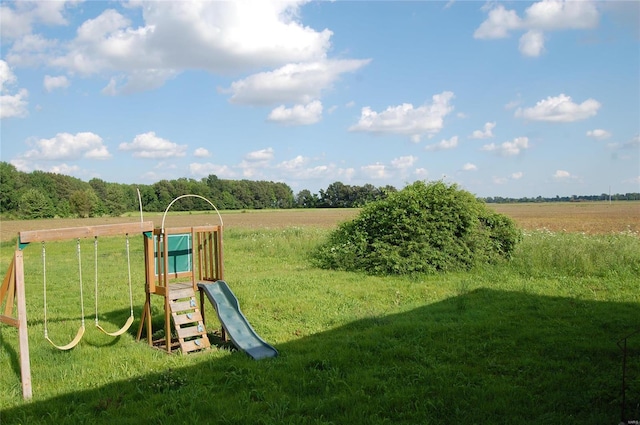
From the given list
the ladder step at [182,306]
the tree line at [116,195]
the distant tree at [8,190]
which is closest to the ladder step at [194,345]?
the ladder step at [182,306]

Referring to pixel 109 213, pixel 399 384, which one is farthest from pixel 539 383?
pixel 109 213

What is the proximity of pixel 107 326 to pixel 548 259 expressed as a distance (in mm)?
11050

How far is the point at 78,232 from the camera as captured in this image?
655 cm

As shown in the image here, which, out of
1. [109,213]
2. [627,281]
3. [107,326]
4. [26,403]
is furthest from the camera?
[109,213]

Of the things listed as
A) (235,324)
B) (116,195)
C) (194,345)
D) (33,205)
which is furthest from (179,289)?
(116,195)

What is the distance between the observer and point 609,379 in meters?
5.51

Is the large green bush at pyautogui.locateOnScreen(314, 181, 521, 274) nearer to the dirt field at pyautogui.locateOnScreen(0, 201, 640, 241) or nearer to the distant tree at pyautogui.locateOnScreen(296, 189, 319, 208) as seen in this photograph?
the dirt field at pyautogui.locateOnScreen(0, 201, 640, 241)

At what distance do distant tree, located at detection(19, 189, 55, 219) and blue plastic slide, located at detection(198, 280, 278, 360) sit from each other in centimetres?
7031

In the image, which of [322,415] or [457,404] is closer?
[322,415]

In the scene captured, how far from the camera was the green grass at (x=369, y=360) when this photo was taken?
16.1 feet

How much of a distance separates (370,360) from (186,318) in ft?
9.70

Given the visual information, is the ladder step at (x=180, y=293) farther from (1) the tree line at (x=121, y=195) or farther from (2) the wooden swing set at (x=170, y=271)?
(1) the tree line at (x=121, y=195)

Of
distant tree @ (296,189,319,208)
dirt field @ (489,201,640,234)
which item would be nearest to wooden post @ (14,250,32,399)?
dirt field @ (489,201,640,234)

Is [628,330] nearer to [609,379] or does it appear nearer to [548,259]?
[609,379]
